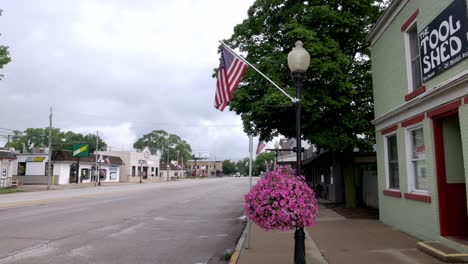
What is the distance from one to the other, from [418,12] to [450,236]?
5357 millimetres

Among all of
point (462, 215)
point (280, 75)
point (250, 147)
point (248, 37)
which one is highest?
point (248, 37)

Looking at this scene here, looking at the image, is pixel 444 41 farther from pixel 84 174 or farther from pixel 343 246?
pixel 84 174

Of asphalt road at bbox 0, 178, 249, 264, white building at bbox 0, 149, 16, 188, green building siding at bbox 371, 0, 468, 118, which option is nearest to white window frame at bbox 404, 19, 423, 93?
green building siding at bbox 371, 0, 468, 118

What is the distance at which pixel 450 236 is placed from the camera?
27.1 ft

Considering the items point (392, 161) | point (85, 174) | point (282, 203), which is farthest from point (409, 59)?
point (85, 174)

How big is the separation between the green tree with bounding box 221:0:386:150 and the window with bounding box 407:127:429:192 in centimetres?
426

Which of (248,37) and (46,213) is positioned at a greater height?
(248,37)

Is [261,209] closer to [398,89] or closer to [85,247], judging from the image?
[85,247]

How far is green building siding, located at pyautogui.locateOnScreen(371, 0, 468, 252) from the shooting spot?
8547 mm

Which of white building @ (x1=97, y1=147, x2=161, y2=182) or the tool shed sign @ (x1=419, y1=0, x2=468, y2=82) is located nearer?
the tool shed sign @ (x1=419, y1=0, x2=468, y2=82)

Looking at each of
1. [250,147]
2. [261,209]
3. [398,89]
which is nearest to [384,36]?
[398,89]

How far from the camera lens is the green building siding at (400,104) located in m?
8.55

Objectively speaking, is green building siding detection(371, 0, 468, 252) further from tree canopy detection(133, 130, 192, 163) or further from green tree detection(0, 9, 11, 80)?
tree canopy detection(133, 130, 192, 163)

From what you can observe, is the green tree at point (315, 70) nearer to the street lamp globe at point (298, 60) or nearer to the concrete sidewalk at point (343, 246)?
the concrete sidewalk at point (343, 246)
